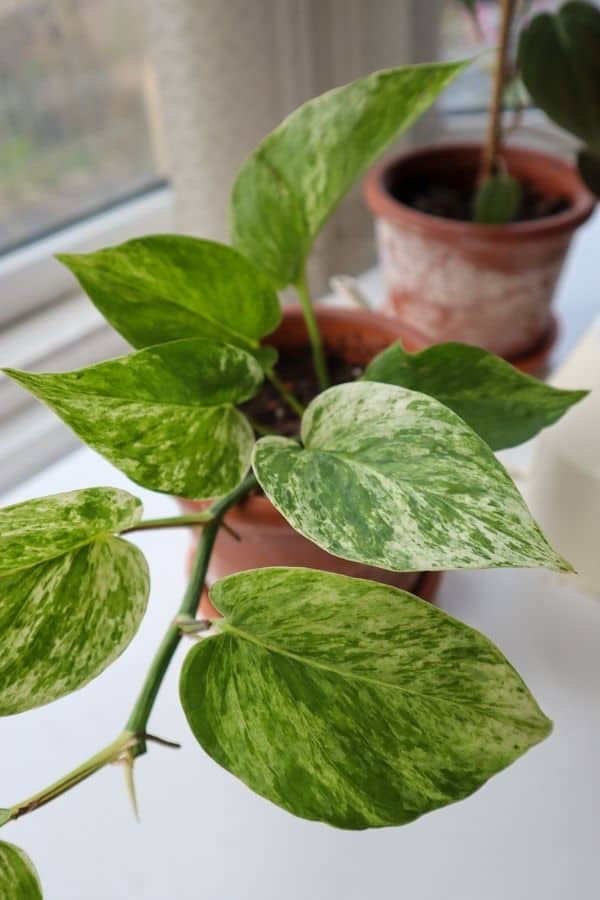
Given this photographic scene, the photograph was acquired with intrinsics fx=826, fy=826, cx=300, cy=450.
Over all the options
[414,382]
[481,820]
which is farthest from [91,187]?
[481,820]

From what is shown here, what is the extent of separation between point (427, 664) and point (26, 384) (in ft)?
0.57

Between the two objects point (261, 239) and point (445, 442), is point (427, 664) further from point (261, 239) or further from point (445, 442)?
point (261, 239)

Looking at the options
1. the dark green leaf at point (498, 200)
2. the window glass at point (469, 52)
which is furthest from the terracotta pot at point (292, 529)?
the window glass at point (469, 52)

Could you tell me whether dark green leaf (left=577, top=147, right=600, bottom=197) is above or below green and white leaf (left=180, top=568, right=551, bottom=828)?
above

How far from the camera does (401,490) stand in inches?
11.8

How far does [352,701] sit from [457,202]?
608 mm

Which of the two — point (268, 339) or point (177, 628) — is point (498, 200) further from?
point (177, 628)

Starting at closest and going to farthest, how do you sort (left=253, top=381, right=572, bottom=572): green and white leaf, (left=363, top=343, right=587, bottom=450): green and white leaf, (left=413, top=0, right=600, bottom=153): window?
1. (left=253, top=381, right=572, bottom=572): green and white leaf
2. (left=363, top=343, right=587, bottom=450): green and white leaf
3. (left=413, top=0, right=600, bottom=153): window

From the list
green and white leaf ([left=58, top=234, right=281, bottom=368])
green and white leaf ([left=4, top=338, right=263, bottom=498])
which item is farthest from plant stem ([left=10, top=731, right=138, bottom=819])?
green and white leaf ([left=58, top=234, right=281, bottom=368])

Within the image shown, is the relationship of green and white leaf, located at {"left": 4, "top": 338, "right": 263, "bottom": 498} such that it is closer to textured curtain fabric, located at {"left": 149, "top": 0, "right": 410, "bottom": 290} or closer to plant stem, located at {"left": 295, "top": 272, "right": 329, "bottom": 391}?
plant stem, located at {"left": 295, "top": 272, "right": 329, "bottom": 391}

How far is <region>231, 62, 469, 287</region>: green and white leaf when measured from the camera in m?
0.41

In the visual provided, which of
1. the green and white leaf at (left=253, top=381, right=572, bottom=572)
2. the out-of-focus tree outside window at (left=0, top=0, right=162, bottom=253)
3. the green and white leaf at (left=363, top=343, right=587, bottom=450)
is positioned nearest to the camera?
the green and white leaf at (left=253, top=381, right=572, bottom=572)

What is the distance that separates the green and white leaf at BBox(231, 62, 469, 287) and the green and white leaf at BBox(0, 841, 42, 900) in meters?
0.32

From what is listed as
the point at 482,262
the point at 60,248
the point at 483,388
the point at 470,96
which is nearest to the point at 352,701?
the point at 483,388
